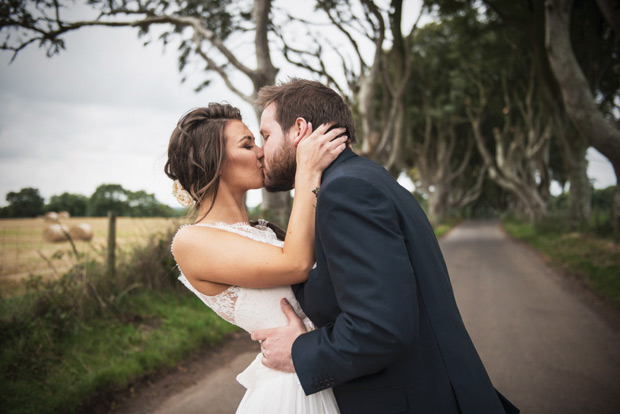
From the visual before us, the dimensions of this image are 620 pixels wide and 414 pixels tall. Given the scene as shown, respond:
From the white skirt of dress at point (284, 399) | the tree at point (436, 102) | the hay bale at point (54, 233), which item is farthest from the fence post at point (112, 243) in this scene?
the tree at point (436, 102)

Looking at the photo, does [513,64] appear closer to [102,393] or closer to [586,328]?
[586,328]

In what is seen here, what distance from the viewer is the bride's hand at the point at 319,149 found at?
5.99 feet

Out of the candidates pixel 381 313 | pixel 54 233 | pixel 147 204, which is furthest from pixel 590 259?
pixel 54 233

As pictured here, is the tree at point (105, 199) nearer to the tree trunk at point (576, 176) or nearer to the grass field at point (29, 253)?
the grass field at point (29, 253)

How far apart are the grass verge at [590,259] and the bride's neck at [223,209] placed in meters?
7.57

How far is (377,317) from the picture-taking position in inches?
54.6

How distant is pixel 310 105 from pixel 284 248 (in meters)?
0.66

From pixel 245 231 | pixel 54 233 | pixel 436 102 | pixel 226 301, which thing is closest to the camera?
pixel 226 301

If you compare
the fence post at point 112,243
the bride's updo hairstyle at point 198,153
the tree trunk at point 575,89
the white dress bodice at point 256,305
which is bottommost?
the fence post at point 112,243

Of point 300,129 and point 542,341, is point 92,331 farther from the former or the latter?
point 542,341

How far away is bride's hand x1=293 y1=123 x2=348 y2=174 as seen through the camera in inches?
71.9

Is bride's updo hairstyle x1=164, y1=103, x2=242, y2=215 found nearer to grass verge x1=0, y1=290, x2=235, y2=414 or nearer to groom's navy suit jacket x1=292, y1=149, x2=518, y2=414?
groom's navy suit jacket x1=292, y1=149, x2=518, y2=414

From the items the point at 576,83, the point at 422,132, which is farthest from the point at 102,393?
the point at 422,132

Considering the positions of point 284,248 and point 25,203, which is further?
point 25,203
